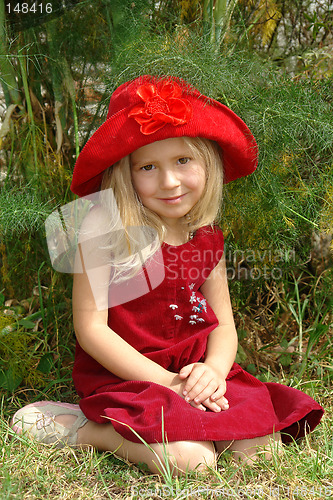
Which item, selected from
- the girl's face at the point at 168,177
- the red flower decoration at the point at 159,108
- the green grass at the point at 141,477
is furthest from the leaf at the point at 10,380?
the red flower decoration at the point at 159,108

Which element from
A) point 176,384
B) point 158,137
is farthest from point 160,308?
point 158,137


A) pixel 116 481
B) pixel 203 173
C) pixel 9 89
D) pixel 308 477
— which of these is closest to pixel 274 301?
pixel 203 173

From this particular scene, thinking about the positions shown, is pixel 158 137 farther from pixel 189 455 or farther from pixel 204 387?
pixel 189 455

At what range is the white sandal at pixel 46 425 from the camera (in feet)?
4.61

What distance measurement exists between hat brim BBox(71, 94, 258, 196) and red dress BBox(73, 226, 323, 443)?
26 centimetres

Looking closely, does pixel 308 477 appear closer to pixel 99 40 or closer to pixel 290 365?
pixel 290 365

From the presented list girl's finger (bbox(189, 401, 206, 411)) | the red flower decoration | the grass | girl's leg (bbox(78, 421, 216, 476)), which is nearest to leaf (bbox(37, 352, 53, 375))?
the grass

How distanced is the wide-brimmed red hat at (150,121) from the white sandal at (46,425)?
23.9 inches

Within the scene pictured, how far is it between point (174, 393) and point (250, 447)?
0.22 metres

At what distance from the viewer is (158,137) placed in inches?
51.3

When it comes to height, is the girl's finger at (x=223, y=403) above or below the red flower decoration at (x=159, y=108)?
below

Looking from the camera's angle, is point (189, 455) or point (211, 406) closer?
point (189, 455)

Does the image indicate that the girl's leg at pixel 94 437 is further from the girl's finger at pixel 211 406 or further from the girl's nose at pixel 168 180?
the girl's nose at pixel 168 180

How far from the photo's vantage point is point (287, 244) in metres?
1.71
